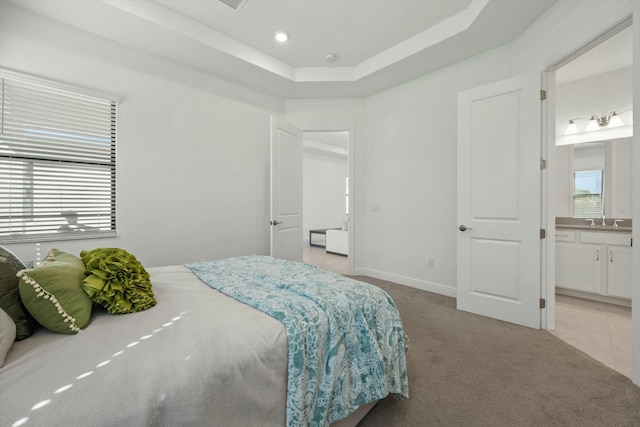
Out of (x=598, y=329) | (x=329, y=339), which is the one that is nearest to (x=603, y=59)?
(x=598, y=329)

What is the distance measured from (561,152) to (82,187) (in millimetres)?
5705

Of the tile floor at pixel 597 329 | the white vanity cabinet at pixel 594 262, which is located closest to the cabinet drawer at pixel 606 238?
the white vanity cabinet at pixel 594 262

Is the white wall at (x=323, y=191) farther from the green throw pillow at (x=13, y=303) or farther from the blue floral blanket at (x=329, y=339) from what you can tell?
the green throw pillow at (x=13, y=303)

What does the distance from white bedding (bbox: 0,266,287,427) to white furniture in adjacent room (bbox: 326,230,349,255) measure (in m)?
5.16

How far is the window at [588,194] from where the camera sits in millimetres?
3584

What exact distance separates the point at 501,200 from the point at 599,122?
225 cm

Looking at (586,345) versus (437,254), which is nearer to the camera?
(586,345)

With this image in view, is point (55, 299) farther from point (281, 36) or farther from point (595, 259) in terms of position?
point (595, 259)

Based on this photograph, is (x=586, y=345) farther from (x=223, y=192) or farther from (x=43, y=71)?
(x=43, y=71)

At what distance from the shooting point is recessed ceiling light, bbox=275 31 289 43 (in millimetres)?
3029

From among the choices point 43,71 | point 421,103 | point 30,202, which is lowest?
point 30,202

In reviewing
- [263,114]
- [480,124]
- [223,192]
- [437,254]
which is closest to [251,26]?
[263,114]

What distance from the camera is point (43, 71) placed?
7.89 ft

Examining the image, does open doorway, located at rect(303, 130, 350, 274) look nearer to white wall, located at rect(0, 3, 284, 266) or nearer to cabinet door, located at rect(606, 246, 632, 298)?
white wall, located at rect(0, 3, 284, 266)
